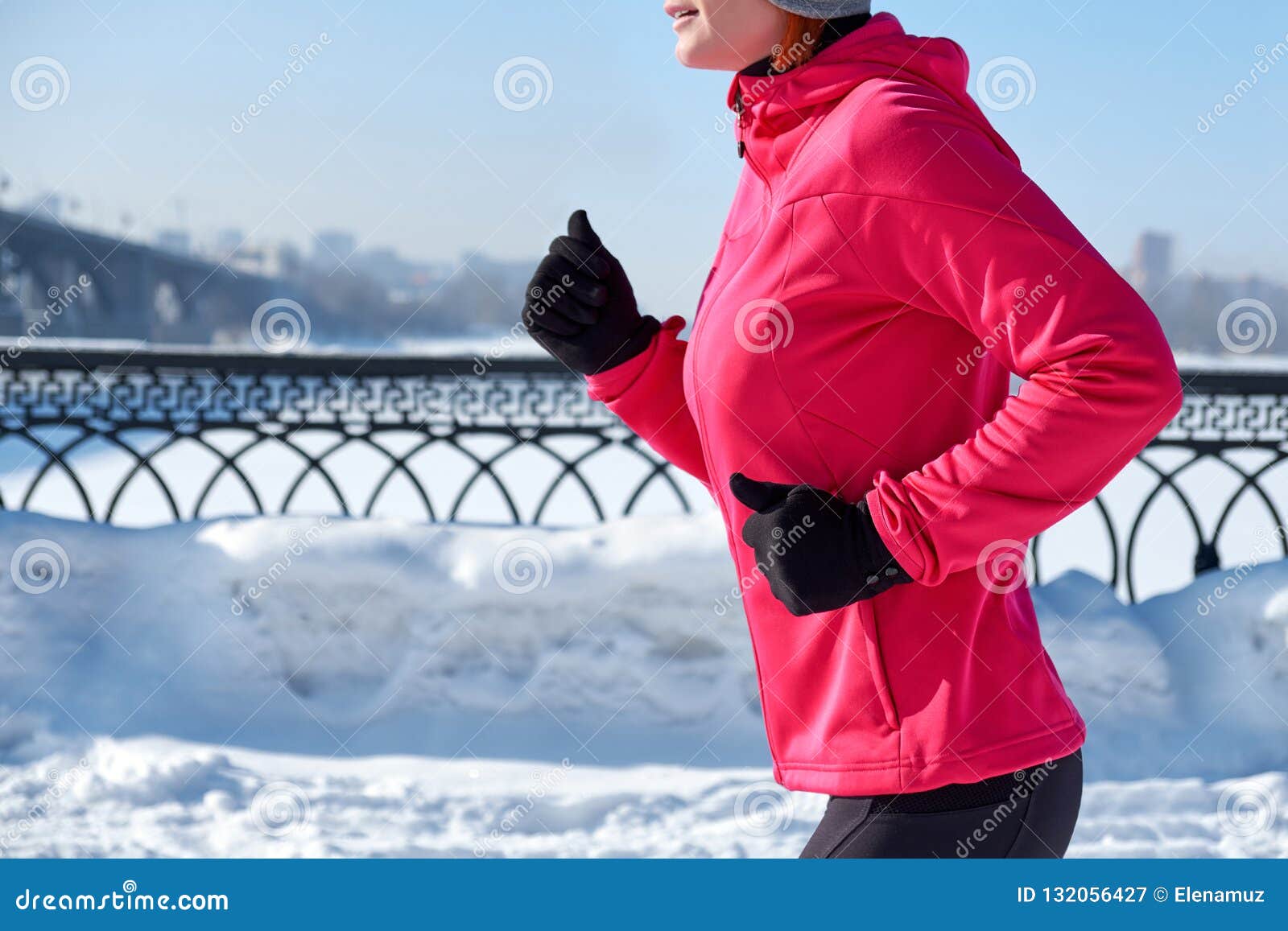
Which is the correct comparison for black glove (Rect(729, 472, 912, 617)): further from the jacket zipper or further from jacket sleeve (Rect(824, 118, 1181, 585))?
the jacket zipper

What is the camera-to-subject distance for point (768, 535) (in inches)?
43.8

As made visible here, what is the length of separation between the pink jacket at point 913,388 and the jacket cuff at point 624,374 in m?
0.28

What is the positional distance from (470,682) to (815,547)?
297 centimetres

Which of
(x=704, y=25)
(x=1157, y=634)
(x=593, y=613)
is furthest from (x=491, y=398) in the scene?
(x=704, y=25)

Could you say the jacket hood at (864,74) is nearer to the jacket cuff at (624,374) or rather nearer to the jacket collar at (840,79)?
the jacket collar at (840,79)

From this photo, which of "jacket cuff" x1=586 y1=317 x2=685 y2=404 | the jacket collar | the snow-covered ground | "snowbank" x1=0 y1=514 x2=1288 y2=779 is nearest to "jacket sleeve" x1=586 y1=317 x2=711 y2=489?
"jacket cuff" x1=586 y1=317 x2=685 y2=404

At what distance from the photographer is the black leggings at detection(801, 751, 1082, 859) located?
1.12 metres

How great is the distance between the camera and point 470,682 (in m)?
3.85

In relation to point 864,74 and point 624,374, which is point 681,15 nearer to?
point 864,74

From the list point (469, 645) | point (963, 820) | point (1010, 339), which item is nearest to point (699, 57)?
point (1010, 339)

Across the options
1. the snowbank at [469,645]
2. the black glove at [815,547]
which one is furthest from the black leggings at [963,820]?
the snowbank at [469,645]

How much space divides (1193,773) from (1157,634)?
0.57m

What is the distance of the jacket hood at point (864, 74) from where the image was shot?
110 cm

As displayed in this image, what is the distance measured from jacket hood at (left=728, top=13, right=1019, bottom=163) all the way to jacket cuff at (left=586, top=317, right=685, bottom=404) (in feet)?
1.42
